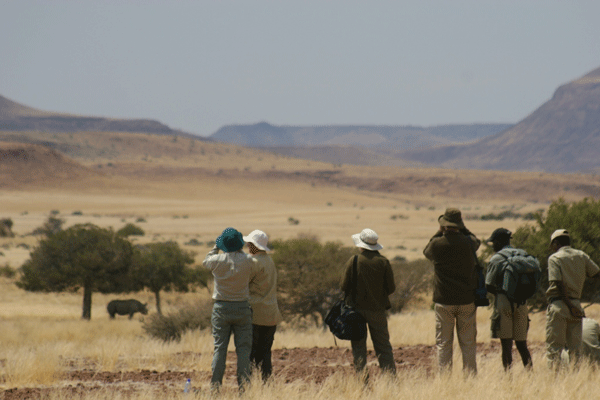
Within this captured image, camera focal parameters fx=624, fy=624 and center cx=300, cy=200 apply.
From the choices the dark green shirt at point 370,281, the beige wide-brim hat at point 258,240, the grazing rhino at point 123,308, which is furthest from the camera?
the grazing rhino at point 123,308

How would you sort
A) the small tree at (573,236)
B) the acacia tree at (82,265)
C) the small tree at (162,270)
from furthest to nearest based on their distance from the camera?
the small tree at (162,270), the acacia tree at (82,265), the small tree at (573,236)

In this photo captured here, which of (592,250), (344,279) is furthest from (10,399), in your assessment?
(592,250)

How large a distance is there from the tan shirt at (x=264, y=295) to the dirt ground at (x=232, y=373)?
2.23 feet

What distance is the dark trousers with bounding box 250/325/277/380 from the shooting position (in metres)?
6.99

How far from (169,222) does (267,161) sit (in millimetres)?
78542

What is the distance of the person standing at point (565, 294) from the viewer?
699 cm

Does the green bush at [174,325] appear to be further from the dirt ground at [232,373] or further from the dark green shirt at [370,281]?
the dark green shirt at [370,281]

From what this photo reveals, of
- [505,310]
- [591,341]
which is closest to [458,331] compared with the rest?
[505,310]

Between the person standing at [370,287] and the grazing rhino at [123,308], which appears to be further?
the grazing rhino at [123,308]

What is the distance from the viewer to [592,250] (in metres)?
13.1

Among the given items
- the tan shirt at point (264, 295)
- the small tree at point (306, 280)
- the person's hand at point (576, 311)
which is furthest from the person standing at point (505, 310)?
the small tree at point (306, 280)

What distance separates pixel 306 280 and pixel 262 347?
9.27m

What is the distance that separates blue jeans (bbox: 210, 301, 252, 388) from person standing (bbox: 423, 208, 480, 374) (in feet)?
6.92

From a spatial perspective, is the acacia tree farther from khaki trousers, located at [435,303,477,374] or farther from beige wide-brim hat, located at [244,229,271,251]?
khaki trousers, located at [435,303,477,374]
